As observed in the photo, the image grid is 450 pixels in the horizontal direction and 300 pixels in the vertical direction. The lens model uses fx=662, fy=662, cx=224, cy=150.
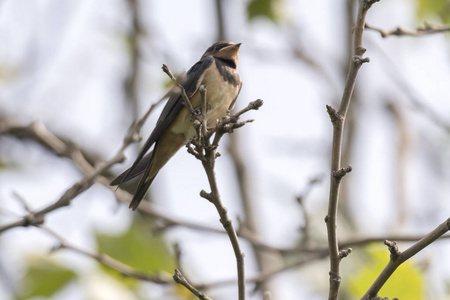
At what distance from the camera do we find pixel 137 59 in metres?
7.66

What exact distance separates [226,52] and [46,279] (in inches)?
70.4

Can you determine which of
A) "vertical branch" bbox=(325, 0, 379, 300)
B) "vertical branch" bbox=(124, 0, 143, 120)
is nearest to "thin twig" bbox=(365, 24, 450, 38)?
"vertical branch" bbox=(325, 0, 379, 300)

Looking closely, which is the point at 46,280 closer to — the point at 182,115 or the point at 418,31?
the point at 182,115

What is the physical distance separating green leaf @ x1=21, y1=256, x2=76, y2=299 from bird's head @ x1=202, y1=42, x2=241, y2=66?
5.35 ft

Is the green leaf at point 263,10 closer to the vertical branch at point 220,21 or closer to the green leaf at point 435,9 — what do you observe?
the green leaf at point 435,9

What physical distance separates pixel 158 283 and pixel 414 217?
17.5ft

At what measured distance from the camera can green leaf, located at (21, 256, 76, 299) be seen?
389 cm

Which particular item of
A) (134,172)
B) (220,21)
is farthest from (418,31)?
(220,21)

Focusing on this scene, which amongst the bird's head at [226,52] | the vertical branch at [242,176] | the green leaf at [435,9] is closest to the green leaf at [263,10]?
the bird's head at [226,52]

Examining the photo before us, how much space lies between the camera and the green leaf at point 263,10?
17.0 ft

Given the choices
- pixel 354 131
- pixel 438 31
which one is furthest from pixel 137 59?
pixel 438 31

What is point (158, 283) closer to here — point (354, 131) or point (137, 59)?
point (354, 131)

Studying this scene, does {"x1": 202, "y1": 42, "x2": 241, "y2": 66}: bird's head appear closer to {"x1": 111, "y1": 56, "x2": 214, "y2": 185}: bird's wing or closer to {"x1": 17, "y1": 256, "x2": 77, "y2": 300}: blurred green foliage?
{"x1": 111, "y1": 56, "x2": 214, "y2": 185}: bird's wing

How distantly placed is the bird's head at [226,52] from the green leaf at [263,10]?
90 cm
